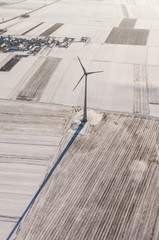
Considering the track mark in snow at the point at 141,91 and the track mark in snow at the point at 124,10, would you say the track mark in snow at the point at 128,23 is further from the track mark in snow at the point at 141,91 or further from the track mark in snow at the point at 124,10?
the track mark in snow at the point at 141,91

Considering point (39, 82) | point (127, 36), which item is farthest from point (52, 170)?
point (127, 36)

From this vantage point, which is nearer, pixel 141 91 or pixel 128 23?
pixel 141 91

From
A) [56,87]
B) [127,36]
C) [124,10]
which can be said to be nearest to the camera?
[56,87]

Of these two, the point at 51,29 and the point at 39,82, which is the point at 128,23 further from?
the point at 39,82

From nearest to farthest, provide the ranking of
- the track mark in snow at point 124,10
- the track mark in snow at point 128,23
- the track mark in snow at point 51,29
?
the track mark in snow at point 51,29, the track mark in snow at point 128,23, the track mark in snow at point 124,10

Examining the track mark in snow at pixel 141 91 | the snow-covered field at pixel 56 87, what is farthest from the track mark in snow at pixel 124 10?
the track mark in snow at pixel 141 91

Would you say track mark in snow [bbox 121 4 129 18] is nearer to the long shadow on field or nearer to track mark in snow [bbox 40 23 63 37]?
track mark in snow [bbox 40 23 63 37]

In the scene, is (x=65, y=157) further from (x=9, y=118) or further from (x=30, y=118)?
(x=9, y=118)

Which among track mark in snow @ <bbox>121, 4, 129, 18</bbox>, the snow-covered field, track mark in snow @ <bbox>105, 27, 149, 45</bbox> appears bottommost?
the snow-covered field

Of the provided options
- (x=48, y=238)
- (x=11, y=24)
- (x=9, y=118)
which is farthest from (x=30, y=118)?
(x=11, y=24)

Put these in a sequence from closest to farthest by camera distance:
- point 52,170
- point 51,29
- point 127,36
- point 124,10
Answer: point 52,170 < point 127,36 < point 51,29 < point 124,10

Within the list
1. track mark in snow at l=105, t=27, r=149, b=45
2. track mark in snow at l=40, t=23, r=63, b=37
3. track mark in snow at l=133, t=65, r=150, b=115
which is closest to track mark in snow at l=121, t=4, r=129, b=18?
track mark in snow at l=105, t=27, r=149, b=45
